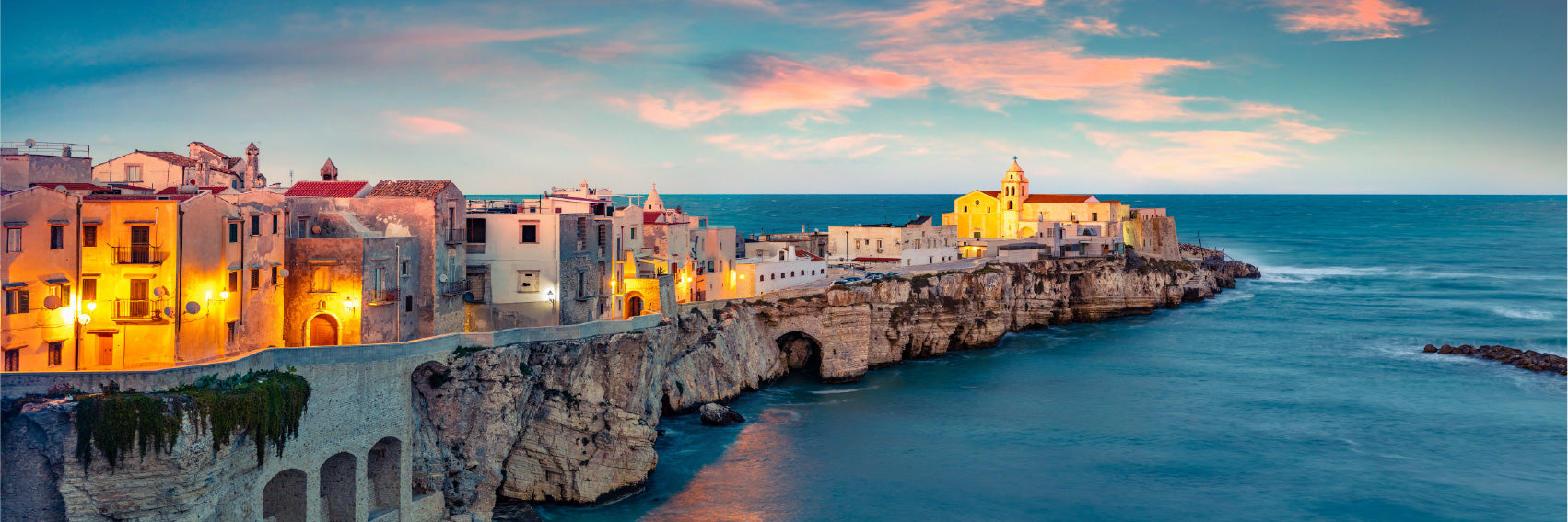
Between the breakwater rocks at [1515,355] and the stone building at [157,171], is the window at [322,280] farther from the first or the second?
the breakwater rocks at [1515,355]

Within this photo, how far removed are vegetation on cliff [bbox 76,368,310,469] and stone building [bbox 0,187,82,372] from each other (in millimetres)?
3528

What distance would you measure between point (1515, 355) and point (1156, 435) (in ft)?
109

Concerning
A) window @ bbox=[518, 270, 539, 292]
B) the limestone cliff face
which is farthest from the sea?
window @ bbox=[518, 270, 539, 292]

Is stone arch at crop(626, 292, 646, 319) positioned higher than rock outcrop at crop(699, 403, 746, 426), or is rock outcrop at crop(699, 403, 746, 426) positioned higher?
stone arch at crop(626, 292, 646, 319)

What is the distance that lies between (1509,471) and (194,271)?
50.4 m

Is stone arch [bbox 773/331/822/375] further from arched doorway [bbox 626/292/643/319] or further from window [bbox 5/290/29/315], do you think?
window [bbox 5/290/29/315]

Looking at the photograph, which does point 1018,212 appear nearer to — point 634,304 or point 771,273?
point 771,273

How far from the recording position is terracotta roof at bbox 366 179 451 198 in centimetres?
4138

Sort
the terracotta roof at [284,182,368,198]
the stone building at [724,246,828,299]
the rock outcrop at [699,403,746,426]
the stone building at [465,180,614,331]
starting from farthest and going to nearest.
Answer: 1. the stone building at [724,246,828,299]
2. the rock outcrop at [699,403,746,426]
3. the stone building at [465,180,614,331]
4. the terracotta roof at [284,182,368,198]

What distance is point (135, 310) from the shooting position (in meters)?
31.0

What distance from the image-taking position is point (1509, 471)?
4459 cm

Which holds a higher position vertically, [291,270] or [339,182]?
[339,182]

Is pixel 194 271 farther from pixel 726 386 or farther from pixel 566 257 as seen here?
pixel 726 386

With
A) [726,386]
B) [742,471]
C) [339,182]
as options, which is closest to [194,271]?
[339,182]
